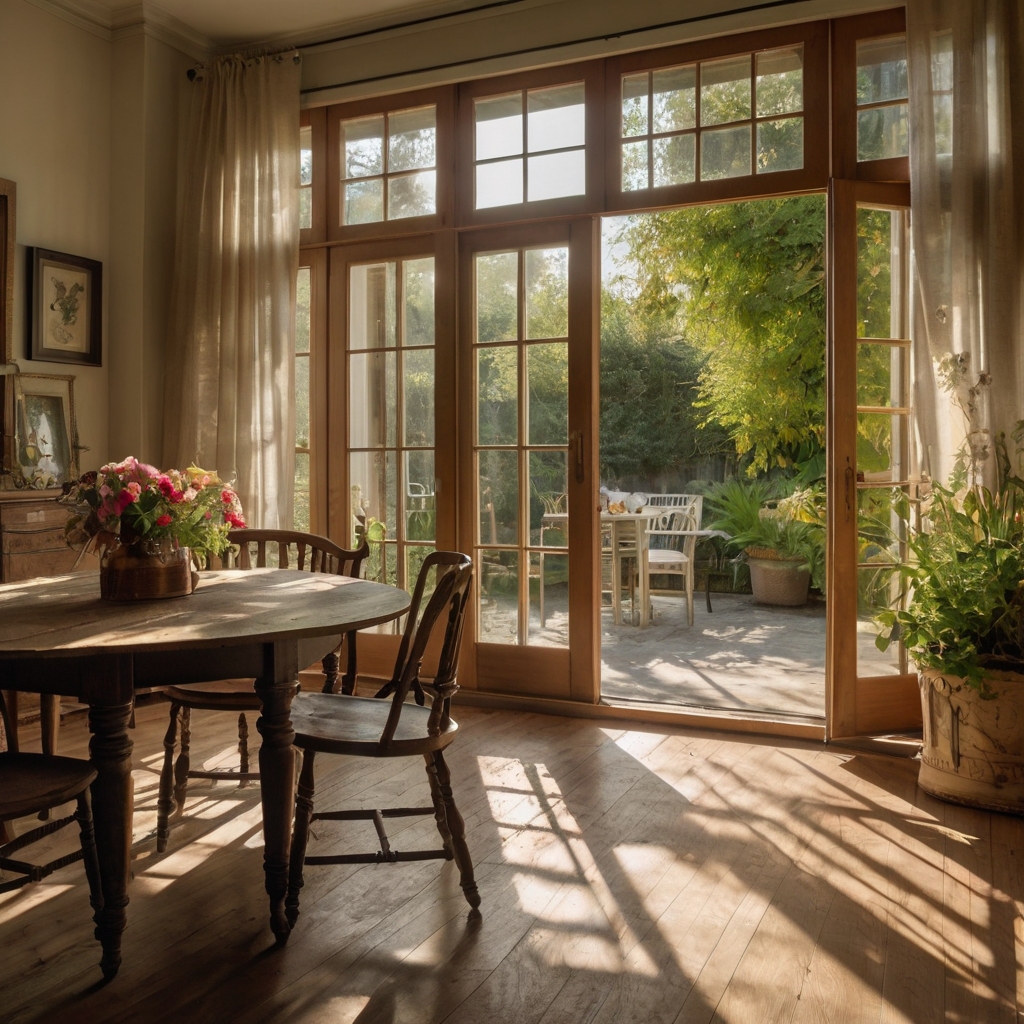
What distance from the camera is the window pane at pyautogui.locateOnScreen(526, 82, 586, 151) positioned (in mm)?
4246

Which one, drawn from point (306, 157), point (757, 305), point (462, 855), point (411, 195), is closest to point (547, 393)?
point (411, 195)

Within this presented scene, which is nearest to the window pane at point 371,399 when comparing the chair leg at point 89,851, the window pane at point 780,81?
the window pane at point 780,81

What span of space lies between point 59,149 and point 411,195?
1704 millimetres

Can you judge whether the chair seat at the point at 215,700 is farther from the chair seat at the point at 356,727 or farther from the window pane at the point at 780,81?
the window pane at the point at 780,81

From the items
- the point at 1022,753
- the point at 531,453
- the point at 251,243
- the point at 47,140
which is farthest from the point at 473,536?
the point at 47,140

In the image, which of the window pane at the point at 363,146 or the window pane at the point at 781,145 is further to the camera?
the window pane at the point at 363,146

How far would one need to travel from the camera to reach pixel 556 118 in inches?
169

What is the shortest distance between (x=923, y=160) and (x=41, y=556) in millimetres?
3900

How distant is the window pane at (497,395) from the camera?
4.38 m

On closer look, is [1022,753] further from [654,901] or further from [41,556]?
[41,556]

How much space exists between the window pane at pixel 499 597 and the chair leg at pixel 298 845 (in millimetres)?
2171

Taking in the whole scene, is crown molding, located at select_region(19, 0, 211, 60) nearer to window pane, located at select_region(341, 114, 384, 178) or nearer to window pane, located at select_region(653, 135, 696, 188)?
window pane, located at select_region(341, 114, 384, 178)

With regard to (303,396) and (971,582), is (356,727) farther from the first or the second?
(303,396)

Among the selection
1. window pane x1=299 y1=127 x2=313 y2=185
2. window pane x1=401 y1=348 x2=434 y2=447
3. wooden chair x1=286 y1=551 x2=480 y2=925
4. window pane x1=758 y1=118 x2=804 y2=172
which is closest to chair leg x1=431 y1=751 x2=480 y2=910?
wooden chair x1=286 y1=551 x2=480 y2=925
